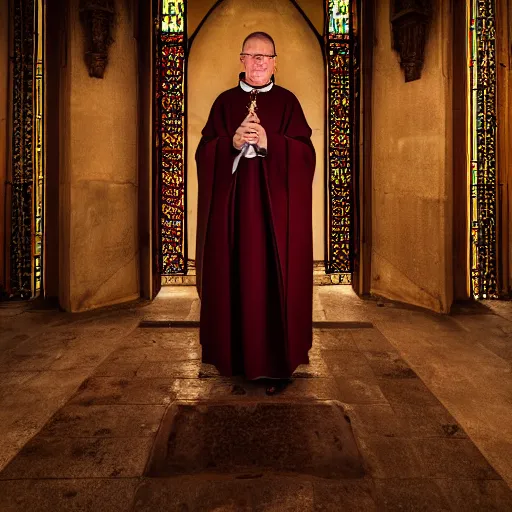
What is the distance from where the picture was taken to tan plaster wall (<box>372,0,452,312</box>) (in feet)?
15.3

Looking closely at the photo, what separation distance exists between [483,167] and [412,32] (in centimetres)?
170

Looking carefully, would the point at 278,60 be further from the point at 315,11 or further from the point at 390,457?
the point at 390,457

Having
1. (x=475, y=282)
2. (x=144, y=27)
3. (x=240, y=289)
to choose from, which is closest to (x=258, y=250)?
(x=240, y=289)

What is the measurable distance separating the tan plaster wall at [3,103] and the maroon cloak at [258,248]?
143 inches

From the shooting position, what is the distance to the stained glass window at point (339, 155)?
23.5ft

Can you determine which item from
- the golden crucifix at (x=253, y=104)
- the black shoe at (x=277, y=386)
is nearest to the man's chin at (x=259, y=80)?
the golden crucifix at (x=253, y=104)

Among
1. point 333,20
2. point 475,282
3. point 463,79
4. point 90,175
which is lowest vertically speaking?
point 475,282

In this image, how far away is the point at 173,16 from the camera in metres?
6.89

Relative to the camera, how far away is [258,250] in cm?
255

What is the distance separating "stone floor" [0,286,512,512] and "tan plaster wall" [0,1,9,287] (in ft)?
6.55

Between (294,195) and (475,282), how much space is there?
3.53 meters

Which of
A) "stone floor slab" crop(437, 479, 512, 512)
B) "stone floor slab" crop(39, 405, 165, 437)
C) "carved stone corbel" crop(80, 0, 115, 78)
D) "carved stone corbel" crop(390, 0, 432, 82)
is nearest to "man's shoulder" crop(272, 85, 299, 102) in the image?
"stone floor slab" crop(39, 405, 165, 437)

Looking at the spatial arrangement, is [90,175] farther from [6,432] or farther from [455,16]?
[455,16]

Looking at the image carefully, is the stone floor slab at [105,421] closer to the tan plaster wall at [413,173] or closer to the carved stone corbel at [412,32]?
the tan plaster wall at [413,173]
